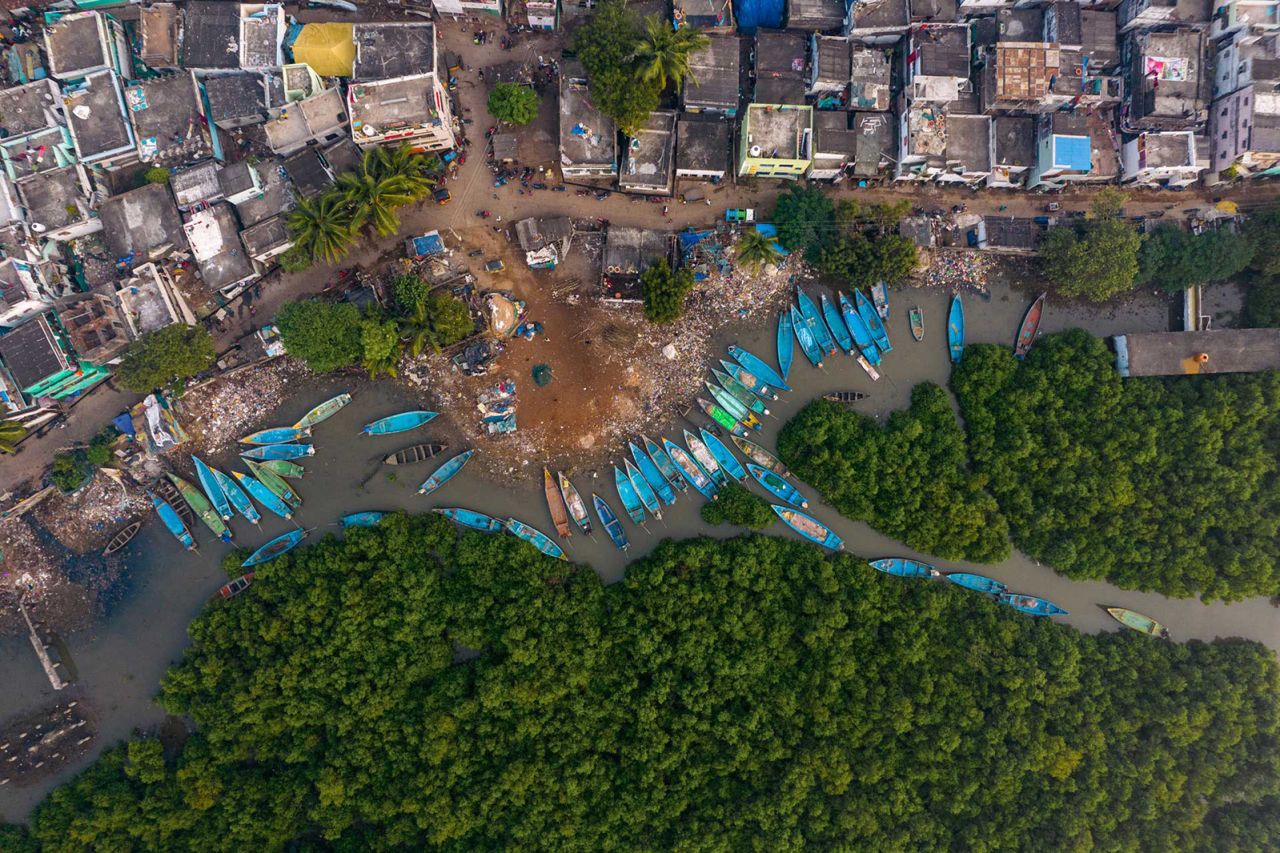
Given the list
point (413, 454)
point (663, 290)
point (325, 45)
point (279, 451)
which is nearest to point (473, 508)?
point (413, 454)

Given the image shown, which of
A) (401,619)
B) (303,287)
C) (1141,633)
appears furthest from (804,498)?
(303,287)

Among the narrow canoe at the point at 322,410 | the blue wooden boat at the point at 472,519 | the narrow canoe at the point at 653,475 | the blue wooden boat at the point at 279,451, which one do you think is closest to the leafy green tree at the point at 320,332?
the narrow canoe at the point at 322,410

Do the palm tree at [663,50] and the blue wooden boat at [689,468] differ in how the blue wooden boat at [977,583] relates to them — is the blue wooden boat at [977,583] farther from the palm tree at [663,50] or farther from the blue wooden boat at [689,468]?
the palm tree at [663,50]

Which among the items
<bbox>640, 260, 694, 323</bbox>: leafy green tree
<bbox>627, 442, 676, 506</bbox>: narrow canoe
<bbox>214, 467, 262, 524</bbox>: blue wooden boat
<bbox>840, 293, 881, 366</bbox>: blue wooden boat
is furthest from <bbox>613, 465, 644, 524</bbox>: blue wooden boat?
<bbox>214, 467, 262, 524</bbox>: blue wooden boat

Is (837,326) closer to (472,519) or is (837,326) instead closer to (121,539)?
(472,519)

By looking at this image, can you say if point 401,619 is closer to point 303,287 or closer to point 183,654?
point 183,654

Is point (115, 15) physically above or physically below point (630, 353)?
above

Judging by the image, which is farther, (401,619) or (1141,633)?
(1141,633)
